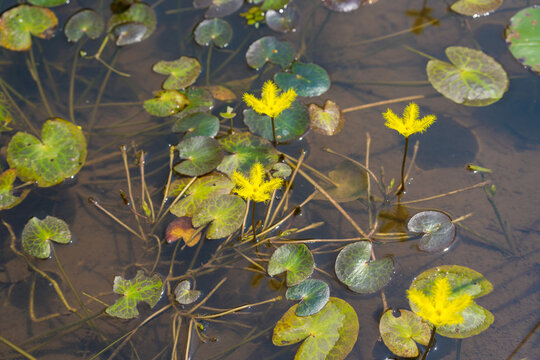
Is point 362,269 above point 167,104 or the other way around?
the other way around

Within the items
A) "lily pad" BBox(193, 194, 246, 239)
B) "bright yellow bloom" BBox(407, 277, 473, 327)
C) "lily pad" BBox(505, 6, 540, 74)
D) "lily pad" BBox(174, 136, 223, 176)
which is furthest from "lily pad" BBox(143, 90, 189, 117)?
"lily pad" BBox(505, 6, 540, 74)

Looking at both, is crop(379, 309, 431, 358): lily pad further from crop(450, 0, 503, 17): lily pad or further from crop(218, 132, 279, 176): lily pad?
crop(450, 0, 503, 17): lily pad

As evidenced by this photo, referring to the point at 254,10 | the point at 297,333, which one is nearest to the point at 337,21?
the point at 254,10

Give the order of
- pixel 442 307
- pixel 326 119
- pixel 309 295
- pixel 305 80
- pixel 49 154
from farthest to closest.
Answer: pixel 305 80 → pixel 326 119 → pixel 49 154 → pixel 309 295 → pixel 442 307

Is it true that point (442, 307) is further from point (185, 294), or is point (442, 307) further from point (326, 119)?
point (326, 119)

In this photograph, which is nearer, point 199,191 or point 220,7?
point 199,191

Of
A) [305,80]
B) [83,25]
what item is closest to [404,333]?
[305,80]

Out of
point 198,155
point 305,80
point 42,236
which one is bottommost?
point 42,236

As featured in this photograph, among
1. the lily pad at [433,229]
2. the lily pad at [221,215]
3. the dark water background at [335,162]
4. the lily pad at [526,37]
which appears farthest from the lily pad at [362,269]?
the lily pad at [526,37]
